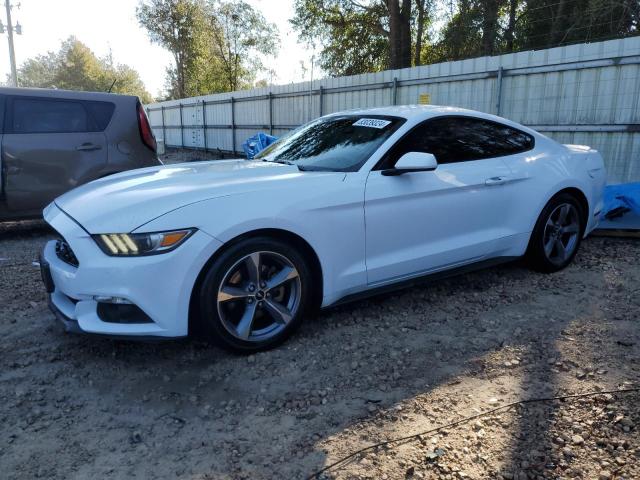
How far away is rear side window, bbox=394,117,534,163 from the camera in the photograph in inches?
145

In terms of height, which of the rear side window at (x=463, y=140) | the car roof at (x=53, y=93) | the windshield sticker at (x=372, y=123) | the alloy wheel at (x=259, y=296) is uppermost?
the car roof at (x=53, y=93)

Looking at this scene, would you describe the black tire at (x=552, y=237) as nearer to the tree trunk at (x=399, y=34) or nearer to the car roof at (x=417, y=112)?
the car roof at (x=417, y=112)

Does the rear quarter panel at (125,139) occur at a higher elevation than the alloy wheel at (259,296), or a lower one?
higher

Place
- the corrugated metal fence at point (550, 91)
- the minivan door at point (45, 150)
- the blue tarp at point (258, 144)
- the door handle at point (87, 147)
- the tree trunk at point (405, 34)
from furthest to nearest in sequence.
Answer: the tree trunk at point (405, 34) < the blue tarp at point (258, 144) < the corrugated metal fence at point (550, 91) < the door handle at point (87, 147) < the minivan door at point (45, 150)

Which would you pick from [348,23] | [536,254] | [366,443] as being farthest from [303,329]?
[348,23]

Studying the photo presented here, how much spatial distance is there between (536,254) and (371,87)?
791 centimetres

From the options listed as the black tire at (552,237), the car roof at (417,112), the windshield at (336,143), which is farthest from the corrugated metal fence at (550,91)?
the windshield at (336,143)

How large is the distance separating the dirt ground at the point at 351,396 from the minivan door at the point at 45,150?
2.33m

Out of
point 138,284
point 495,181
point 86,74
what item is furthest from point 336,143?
point 86,74

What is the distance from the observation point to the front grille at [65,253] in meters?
2.90

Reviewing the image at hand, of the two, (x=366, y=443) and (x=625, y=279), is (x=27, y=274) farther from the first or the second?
(x=625, y=279)

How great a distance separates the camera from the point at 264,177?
3256mm

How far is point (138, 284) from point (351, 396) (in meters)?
1.25

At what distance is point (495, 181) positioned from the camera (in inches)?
153
